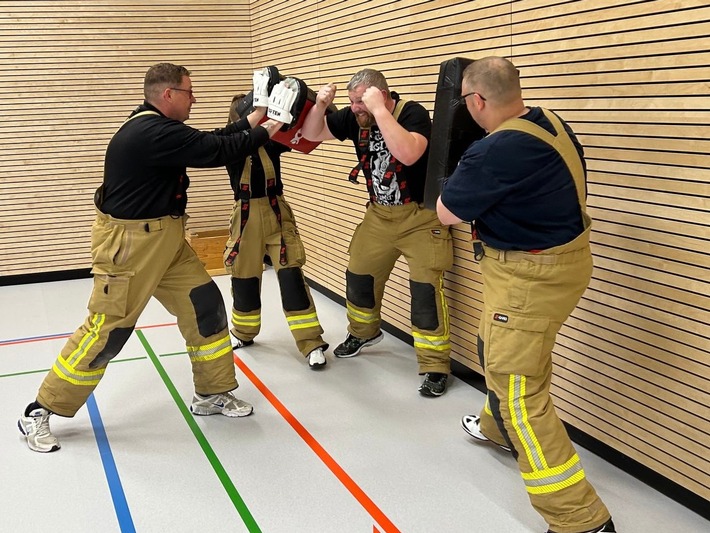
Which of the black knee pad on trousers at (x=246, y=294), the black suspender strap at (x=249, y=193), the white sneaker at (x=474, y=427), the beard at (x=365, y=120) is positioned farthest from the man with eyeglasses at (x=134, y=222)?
the white sneaker at (x=474, y=427)

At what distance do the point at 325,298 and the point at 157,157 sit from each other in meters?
3.42

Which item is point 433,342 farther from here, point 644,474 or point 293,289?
point 644,474

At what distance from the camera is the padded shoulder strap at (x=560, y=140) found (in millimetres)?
2736

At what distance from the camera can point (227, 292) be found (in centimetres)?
728

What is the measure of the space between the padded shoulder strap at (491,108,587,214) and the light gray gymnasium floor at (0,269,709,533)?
4.80 feet

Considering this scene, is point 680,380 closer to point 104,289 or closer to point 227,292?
point 104,289

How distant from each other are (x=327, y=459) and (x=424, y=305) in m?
1.25

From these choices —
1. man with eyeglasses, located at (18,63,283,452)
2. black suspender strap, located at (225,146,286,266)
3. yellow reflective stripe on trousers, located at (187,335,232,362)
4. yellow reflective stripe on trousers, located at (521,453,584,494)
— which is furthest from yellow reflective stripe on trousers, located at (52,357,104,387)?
yellow reflective stripe on trousers, located at (521,453,584,494)

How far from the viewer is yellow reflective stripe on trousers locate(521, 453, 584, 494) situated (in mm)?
2826

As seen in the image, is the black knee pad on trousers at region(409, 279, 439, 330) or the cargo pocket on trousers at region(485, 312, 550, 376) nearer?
the cargo pocket on trousers at region(485, 312, 550, 376)

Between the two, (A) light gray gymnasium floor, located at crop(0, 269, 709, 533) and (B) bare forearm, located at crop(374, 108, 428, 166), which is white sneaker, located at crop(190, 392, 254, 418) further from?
(B) bare forearm, located at crop(374, 108, 428, 166)

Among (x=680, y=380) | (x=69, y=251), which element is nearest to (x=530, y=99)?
(x=680, y=380)

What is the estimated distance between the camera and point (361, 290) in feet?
16.1

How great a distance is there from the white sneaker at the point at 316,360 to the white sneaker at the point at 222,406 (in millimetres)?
778
